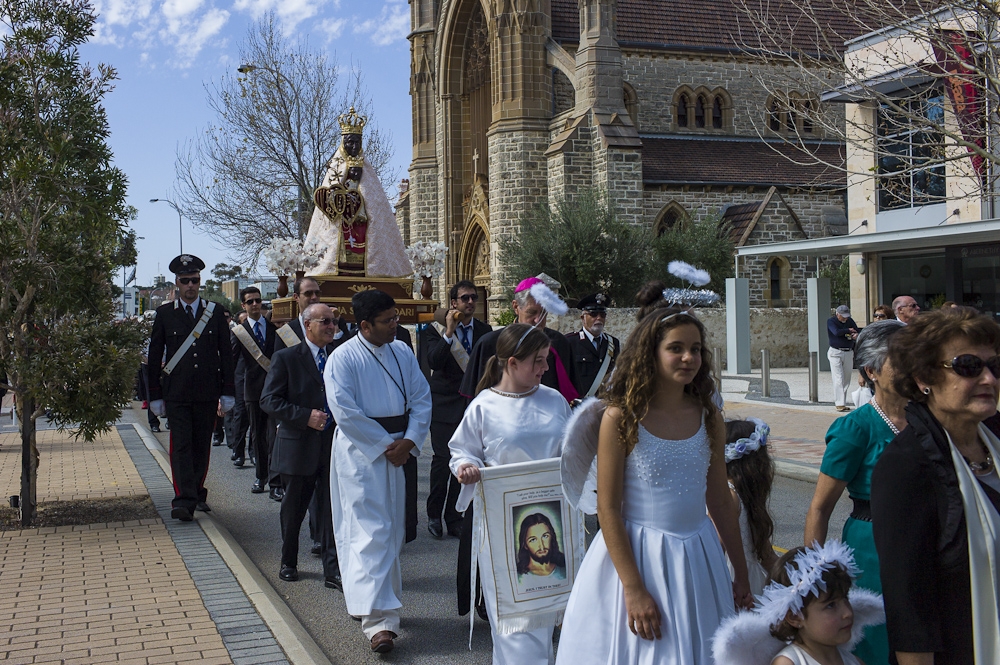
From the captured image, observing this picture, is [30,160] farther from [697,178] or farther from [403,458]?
[697,178]

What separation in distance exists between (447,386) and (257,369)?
3041 millimetres

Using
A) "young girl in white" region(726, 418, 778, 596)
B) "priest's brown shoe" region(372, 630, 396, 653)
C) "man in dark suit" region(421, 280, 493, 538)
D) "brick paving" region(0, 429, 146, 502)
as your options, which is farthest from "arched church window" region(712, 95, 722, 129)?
"young girl in white" region(726, 418, 778, 596)

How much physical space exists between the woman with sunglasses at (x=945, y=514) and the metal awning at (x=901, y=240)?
1727cm

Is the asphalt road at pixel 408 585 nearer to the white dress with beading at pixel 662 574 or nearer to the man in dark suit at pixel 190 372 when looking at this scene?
the man in dark suit at pixel 190 372

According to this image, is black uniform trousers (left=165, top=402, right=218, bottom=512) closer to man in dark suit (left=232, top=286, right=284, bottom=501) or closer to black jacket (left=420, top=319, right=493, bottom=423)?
man in dark suit (left=232, top=286, right=284, bottom=501)

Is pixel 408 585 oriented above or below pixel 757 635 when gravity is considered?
below

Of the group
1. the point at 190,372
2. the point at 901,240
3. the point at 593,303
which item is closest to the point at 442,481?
the point at 593,303

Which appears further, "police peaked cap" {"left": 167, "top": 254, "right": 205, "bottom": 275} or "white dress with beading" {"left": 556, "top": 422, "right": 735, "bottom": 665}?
"police peaked cap" {"left": 167, "top": 254, "right": 205, "bottom": 275}

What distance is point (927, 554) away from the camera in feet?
8.12

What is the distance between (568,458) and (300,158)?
33.2 meters

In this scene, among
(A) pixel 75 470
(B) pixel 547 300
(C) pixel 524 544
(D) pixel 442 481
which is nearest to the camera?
(C) pixel 524 544

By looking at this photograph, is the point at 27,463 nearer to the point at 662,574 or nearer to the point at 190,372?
the point at 190,372

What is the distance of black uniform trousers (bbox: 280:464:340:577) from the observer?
6.57 metres

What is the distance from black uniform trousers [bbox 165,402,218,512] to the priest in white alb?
10.2 feet
